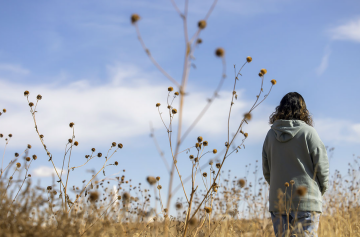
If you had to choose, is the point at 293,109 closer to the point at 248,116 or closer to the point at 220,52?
the point at 248,116

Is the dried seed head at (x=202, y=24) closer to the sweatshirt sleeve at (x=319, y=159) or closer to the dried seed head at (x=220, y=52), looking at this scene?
the dried seed head at (x=220, y=52)

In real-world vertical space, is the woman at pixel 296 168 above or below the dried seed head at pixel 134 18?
below

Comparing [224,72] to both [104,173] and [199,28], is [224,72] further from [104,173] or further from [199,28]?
[104,173]

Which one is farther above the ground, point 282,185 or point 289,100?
point 289,100

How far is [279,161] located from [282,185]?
0.25 metres

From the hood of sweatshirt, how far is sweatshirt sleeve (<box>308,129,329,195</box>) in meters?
0.17

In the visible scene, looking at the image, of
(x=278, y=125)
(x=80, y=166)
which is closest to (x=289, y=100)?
(x=278, y=125)

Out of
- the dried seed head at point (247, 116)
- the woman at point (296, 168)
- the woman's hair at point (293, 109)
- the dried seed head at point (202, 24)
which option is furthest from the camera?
the woman's hair at point (293, 109)

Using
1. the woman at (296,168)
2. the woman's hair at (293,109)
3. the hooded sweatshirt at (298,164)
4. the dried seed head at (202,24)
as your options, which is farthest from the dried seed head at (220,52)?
the woman's hair at (293,109)

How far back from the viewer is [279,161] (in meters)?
3.62

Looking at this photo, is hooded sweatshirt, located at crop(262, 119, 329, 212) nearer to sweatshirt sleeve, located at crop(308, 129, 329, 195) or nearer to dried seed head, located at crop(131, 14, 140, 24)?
sweatshirt sleeve, located at crop(308, 129, 329, 195)

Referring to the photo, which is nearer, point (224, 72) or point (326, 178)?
point (224, 72)

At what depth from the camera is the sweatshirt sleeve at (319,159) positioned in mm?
3412

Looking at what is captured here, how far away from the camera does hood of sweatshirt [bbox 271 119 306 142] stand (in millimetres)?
3571
